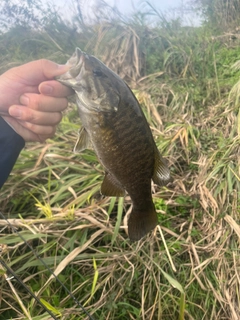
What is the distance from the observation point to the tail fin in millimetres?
1052

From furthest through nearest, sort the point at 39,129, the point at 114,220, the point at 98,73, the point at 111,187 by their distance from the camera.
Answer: the point at 114,220 → the point at 39,129 → the point at 111,187 → the point at 98,73

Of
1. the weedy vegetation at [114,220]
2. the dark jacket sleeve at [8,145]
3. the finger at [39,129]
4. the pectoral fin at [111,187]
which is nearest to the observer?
the pectoral fin at [111,187]

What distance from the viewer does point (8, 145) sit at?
1.23m

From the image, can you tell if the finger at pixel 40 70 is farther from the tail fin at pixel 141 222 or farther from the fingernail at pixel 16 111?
the tail fin at pixel 141 222

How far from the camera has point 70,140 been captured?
239 cm

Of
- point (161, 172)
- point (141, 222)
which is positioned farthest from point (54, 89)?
point (141, 222)

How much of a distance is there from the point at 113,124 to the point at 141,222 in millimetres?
344

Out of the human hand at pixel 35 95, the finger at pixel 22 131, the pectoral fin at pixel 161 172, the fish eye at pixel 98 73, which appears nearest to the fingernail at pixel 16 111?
the human hand at pixel 35 95

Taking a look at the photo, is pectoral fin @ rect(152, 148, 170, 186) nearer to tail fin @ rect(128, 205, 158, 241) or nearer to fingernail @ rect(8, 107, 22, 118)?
tail fin @ rect(128, 205, 158, 241)

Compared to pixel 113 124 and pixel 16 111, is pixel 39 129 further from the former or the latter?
pixel 113 124

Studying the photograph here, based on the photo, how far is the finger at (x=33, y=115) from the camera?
3.41 ft

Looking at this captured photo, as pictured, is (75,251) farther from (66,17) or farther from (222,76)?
(222,76)

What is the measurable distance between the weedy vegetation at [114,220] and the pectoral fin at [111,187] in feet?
1.75

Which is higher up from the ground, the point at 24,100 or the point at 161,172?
the point at 24,100
